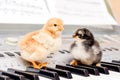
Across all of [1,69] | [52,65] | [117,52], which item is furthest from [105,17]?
[1,69]

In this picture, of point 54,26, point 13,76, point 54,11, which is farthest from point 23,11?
point 13,76

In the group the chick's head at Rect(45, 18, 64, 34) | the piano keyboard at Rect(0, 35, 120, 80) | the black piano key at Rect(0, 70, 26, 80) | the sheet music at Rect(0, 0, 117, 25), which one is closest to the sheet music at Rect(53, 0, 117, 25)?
the sheet music at Rect(0, 0, 117, 25)

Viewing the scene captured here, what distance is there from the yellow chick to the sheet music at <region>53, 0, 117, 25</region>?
28 cm

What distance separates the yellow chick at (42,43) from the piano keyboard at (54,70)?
0.10ft

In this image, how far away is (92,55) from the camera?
0.72 m

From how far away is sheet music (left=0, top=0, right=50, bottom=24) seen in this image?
839 mm

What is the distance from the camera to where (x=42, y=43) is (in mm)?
653

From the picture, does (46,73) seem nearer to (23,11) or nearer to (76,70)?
(76,70)

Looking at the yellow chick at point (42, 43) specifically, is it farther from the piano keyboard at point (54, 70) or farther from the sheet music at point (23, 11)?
the sheet music at point (23, 11)

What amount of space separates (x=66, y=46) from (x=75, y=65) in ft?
0.57

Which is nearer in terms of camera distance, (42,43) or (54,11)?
(42,43)

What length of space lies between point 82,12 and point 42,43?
436 millimetres

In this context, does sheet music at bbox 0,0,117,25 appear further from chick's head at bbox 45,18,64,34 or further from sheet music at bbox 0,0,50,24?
chick's head at bbox 45,18,64,34

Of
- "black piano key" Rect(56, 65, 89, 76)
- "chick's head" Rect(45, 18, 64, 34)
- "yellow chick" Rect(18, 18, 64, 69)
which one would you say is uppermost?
"chick's head" Rect(45, 18, 64, 34)
